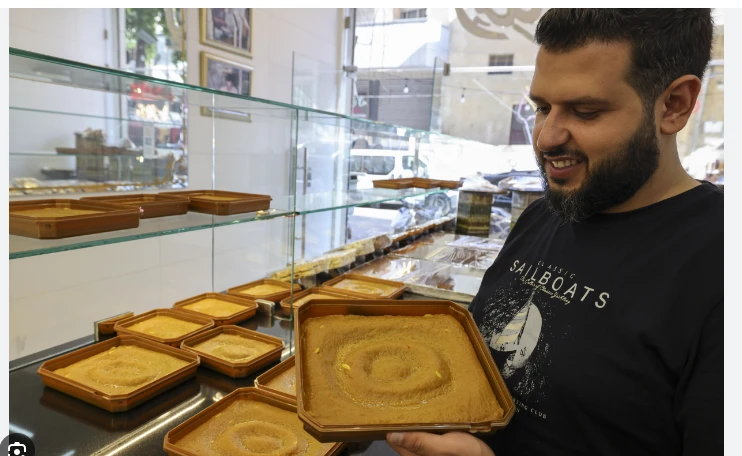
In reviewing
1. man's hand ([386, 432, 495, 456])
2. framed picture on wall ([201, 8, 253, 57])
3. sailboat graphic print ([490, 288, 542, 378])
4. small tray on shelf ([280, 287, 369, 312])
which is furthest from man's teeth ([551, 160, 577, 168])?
framed picture on wall ([201, 8, 253, 57])

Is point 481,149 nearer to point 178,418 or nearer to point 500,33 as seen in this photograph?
point 500,33

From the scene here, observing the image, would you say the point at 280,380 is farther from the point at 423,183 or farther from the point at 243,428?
the point at 423,183

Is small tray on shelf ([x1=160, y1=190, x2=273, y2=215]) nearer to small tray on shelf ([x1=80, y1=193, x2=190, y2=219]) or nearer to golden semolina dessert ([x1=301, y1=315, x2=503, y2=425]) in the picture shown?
small tray on shelf ([x1=80, y1=193, x2=190, y2=219])

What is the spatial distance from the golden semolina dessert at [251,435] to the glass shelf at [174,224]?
0.56m

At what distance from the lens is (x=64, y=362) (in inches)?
59.7

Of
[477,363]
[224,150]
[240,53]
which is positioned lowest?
[477,363]

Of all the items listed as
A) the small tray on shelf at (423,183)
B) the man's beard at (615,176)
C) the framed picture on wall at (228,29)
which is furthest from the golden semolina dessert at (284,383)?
the framed picture on wall at (228,29)

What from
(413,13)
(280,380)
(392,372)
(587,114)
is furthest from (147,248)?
(413,13)

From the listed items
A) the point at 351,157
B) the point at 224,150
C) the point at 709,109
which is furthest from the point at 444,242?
the point at 709,109

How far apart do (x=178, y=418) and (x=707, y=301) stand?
137 cm

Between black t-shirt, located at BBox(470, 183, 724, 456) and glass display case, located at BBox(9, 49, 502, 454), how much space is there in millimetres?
979

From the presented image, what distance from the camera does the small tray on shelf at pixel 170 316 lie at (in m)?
1.73

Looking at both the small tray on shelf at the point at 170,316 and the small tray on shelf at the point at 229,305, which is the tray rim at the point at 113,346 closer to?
the small tray on shelf at the point at 170,316

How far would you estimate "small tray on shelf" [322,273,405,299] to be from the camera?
2434 millimetres
